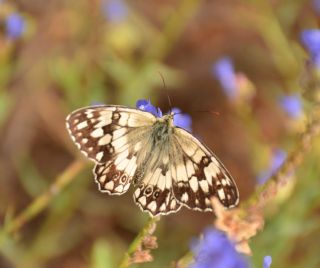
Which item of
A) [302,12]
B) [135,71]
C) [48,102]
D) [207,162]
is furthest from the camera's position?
[302,12]

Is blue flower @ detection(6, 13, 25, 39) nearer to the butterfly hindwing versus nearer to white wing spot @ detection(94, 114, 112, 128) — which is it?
white wing spot @ detection(94, 114, 112, 128)

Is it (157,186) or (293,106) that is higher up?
(293,106)

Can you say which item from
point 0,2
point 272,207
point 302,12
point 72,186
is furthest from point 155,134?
point 302,12

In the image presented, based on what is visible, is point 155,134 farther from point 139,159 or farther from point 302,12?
point 302,12

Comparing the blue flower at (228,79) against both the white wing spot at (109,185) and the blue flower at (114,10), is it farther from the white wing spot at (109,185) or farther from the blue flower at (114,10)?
the white wing spot at (109,185)

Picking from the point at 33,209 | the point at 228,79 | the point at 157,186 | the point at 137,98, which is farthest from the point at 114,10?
the point at 157,186

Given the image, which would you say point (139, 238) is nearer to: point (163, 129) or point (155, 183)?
point (155, 183)
